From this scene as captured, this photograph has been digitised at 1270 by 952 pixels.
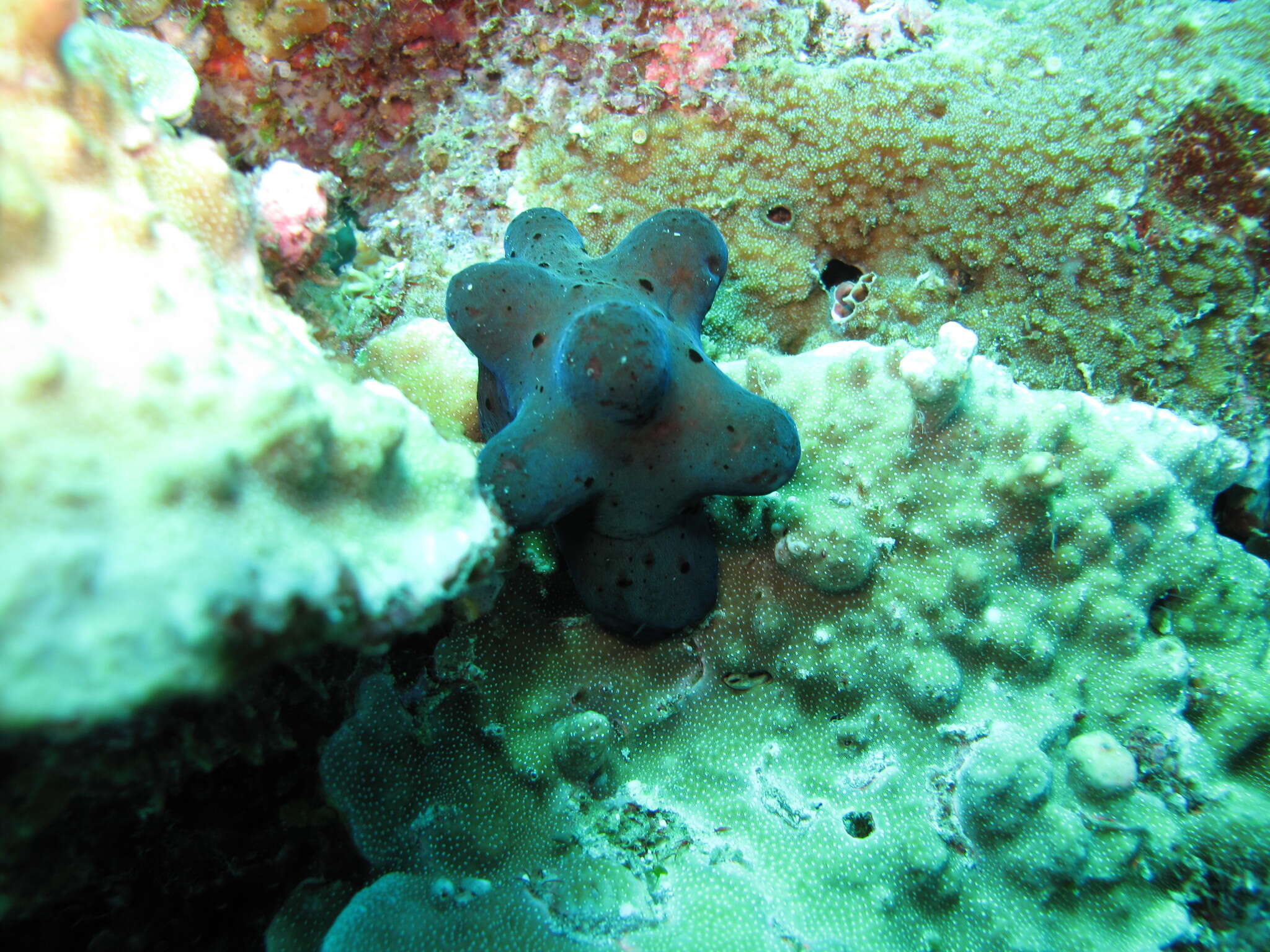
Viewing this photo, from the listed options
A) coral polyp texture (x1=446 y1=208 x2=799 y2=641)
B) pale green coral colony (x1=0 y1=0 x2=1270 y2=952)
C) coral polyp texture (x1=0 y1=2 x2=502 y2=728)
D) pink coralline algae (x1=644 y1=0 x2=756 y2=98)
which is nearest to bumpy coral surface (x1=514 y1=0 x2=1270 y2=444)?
pale green coral colony (x1=0 y1=0 x2=1270 y2=952)

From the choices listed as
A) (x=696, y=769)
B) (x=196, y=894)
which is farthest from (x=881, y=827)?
(x=196, y=894)

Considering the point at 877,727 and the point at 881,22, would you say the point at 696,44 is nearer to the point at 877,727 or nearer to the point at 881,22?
the point at 881,22

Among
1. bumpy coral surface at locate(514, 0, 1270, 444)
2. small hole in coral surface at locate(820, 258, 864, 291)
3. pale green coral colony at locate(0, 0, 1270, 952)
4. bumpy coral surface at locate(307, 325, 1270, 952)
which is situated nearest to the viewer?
pale green coral colony at locate(0, 0, 1270, 952)

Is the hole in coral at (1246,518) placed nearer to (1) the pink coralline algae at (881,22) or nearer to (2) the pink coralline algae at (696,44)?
(1) the pink coralline algae at (881,22)

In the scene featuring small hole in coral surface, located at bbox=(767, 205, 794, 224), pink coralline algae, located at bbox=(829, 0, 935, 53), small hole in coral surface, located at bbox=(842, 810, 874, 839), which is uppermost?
pink coralline algae, located at bbox=(829, 0, 935, 53)

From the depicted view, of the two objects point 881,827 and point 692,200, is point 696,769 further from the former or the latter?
point 692,200

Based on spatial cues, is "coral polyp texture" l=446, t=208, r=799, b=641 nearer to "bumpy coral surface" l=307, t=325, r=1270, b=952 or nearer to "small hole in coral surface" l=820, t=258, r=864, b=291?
"bumpy coral surface" l=307, t=325, r=1270, b=952

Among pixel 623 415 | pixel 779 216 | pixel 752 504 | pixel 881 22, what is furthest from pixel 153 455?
pixel 881 22
